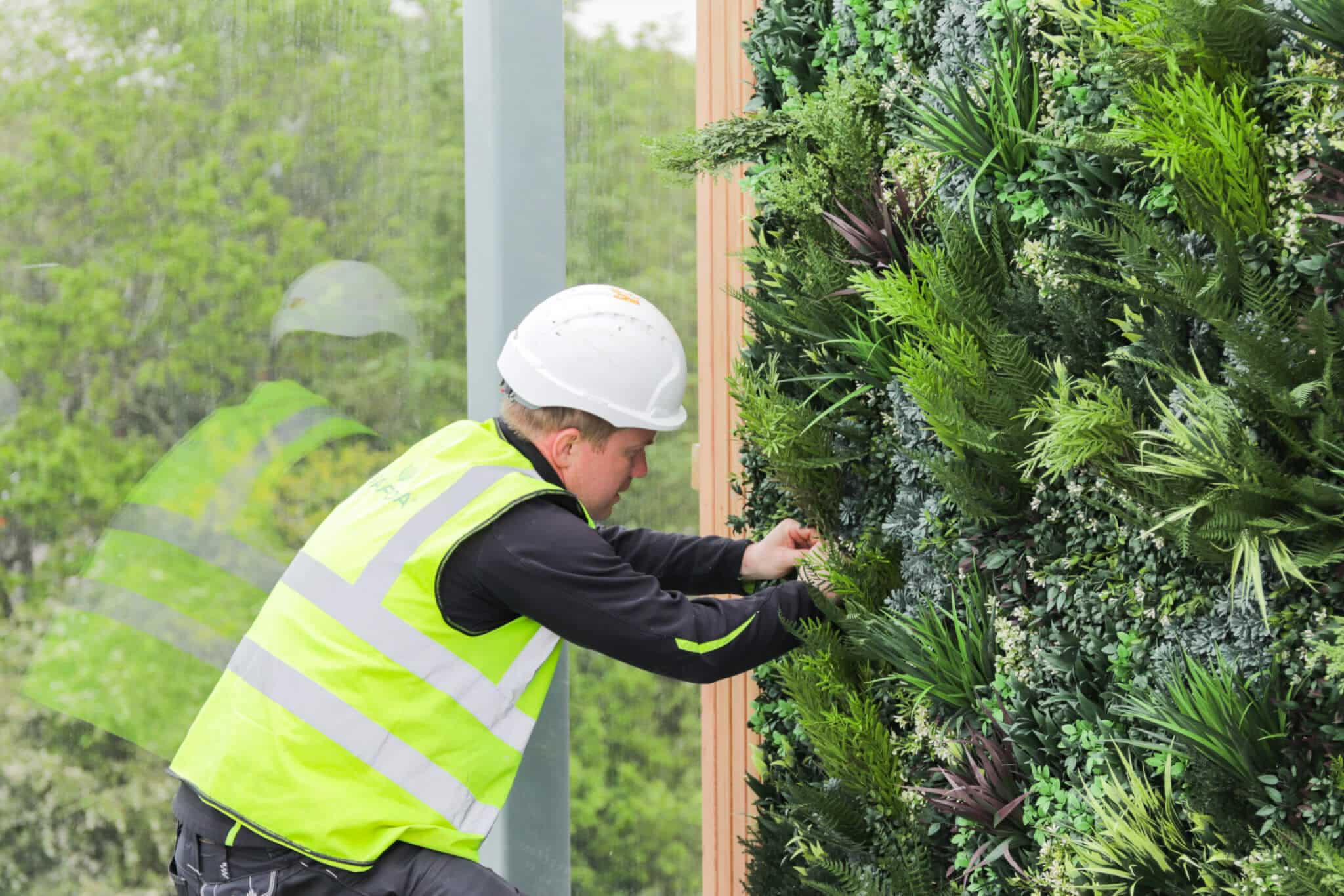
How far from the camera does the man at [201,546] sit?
3092 mm

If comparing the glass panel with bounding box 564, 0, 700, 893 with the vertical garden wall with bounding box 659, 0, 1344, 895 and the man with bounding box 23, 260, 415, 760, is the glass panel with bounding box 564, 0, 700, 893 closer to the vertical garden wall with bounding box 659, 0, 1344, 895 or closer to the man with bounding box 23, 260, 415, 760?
the man with bounding box 23, 260, 415, 760

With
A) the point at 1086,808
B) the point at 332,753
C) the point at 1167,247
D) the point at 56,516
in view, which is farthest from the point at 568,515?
the point at 56,516

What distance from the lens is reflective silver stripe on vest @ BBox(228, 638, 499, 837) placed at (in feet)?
6.85

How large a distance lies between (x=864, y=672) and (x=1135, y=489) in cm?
76

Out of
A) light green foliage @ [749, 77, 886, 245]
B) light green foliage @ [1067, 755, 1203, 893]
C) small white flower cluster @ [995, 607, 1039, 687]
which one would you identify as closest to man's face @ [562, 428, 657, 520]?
light green foliage @ [749, 77, 886, 245]

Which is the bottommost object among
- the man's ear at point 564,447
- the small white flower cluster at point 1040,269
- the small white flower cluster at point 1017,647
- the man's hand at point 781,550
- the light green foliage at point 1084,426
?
the man's hand at point 781,550

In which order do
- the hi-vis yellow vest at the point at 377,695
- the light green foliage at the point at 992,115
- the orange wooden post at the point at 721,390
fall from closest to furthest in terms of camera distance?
the light green foliage at the point at 992,115
the hi-vis yellow vest at the point at 377,695
the orange wooden post at the point at 721,390

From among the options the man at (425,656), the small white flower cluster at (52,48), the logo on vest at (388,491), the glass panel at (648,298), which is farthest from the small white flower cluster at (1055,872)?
the small white flower cluster at (52,48)

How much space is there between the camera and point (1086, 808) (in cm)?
158

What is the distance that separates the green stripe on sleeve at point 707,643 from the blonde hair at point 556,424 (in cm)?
43

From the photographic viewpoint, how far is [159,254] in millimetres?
3076

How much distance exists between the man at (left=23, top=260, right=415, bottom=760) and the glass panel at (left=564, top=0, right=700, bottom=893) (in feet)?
2.41

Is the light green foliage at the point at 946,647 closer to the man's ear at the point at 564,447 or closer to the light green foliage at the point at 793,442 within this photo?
the light green foliage at the point at 793,442

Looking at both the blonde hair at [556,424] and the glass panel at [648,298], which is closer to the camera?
the blonde hair at [556,424]
